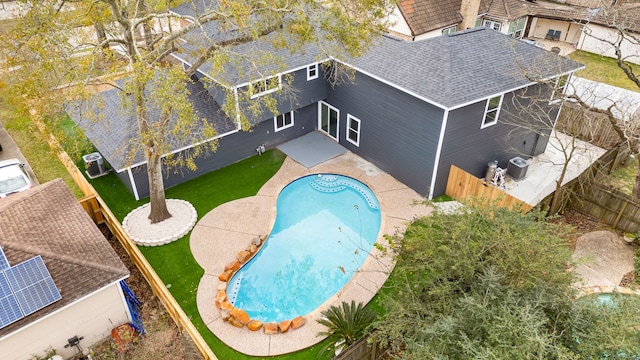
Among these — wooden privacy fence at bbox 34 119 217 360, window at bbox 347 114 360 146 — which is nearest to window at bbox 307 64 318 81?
window at bbox 347 114 360 146

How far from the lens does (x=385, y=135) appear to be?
18969 millimetres

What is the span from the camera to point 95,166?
19.5 meters

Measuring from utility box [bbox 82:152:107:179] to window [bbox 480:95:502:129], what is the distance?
16882mm

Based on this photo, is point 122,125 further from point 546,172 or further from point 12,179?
point 546,172

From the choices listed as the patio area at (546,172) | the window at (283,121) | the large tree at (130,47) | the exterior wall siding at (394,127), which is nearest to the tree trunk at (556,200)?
the patio area at (546,172)

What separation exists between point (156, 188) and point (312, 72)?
29.5 ft

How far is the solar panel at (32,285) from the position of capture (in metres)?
10.6

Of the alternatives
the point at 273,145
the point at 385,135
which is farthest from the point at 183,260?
the point at 385,135

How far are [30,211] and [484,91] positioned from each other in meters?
16.4

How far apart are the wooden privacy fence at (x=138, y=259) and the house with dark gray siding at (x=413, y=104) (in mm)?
1641

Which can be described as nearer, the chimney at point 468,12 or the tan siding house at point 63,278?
the tan siding house at point 63,278

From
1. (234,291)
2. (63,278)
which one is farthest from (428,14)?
(63,278)

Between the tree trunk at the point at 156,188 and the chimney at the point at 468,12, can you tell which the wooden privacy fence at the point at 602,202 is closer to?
the chimney at the point at 468,12

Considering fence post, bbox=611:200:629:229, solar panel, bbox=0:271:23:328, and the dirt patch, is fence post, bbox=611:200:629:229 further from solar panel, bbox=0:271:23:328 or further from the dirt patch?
solar panel, bbox=0:271:23:328
